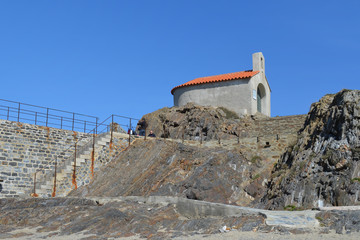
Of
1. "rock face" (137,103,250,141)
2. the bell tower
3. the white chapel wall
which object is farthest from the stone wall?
the bell tower

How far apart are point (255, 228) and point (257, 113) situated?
2207 cm

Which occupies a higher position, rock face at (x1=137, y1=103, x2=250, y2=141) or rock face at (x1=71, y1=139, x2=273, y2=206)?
rock face at (x1=137, y1=103, x2=250, y2=141)

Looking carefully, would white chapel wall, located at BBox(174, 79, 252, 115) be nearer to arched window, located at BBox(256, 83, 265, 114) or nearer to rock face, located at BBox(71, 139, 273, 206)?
arched window, located at BBox(256, 83, 265, 114)

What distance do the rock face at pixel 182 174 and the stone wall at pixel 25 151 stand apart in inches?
127

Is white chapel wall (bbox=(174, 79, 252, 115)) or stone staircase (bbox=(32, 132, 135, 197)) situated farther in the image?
white chapel wall (bbox=(174, 79, 252, 115))

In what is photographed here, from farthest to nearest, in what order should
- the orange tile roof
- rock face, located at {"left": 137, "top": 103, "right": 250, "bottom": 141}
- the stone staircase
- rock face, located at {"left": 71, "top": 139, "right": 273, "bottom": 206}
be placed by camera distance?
the orange tile roof, rock face, located at {"left": 137, "top": 103, "right": 250, "bottom": 141}, the stone staircase, rock face, located at {"left": 71, "top": 139, "right": 273, "bottom": 206}

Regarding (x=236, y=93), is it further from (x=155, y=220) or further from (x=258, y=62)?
(x=155, y=220)

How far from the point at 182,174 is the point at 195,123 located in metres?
11.3

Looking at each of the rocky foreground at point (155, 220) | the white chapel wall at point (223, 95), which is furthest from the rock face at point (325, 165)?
the white chapel wall at point (223, 95)

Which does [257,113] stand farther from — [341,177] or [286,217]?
[286,217]

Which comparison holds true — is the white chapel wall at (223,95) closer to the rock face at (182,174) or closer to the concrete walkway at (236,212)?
the rock face at (182,174)

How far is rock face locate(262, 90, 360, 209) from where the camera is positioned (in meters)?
15.4

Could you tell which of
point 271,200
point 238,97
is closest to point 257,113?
point 238,97

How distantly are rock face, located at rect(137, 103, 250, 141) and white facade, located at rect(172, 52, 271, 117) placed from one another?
3.22ft
